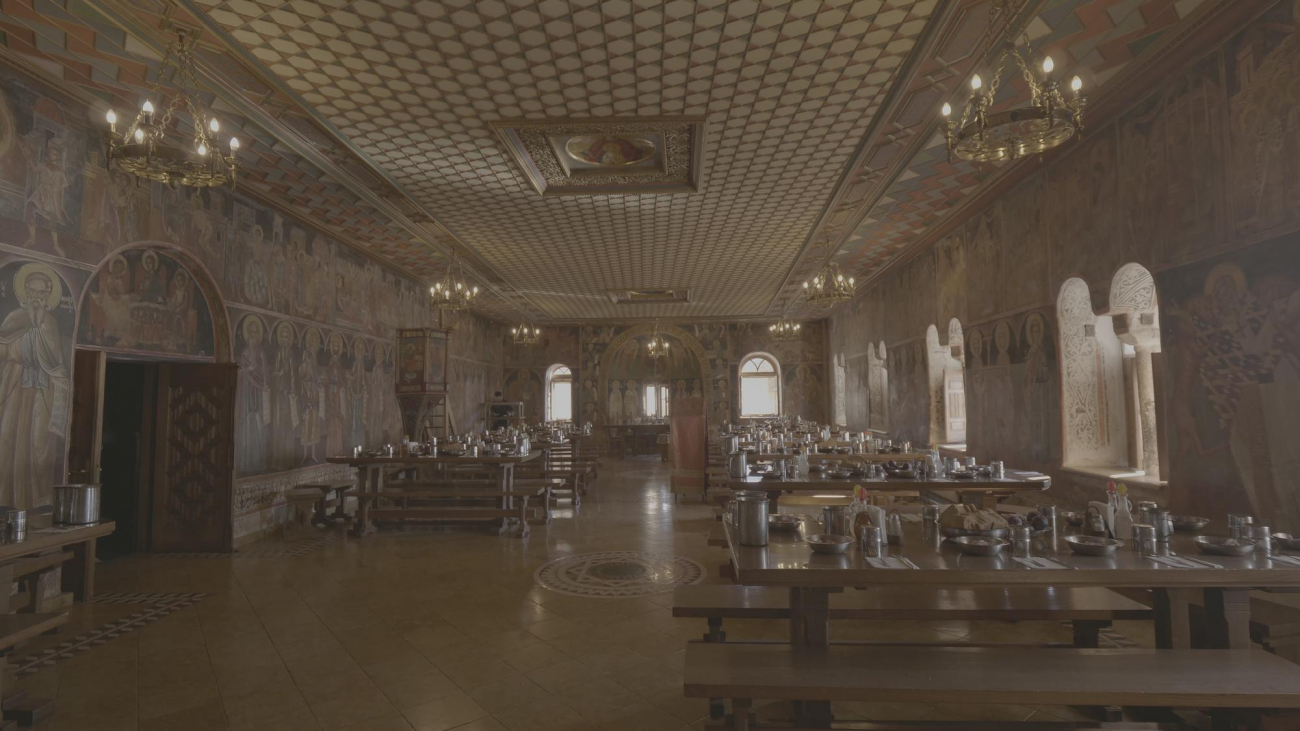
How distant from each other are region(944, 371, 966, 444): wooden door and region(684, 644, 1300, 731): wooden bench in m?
9.87

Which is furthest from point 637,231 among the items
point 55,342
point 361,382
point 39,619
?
point 39,619

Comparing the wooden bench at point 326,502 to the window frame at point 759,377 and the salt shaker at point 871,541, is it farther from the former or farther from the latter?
the window frame at point 759,377

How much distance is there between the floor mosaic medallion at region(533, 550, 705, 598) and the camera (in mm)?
6371

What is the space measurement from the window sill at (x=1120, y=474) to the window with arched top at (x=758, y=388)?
16560mm

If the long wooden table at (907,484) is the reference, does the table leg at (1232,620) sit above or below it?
below

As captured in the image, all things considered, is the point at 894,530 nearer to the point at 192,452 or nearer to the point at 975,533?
the point at 975,533

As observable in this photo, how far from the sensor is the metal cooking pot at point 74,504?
4627mm

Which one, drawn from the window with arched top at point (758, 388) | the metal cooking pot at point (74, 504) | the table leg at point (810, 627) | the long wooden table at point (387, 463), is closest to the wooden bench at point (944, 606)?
the table leg at point (810, 627)

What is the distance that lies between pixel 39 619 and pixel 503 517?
5736 millimetres

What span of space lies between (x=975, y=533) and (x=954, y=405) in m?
9.77

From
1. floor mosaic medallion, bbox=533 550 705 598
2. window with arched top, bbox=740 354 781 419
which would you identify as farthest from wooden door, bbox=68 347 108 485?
window with arched top, bbox=740 354 781 419

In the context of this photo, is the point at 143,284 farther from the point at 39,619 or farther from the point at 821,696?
the point at 821,696

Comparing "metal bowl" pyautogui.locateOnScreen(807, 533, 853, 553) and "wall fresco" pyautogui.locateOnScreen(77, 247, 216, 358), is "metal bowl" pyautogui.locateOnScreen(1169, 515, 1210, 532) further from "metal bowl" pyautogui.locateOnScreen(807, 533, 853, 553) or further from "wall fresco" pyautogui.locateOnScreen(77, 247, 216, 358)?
"wall fresco" pyautogui.locateOnScreen(77, 247, 216, 358)

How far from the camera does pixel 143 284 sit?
7.46m
